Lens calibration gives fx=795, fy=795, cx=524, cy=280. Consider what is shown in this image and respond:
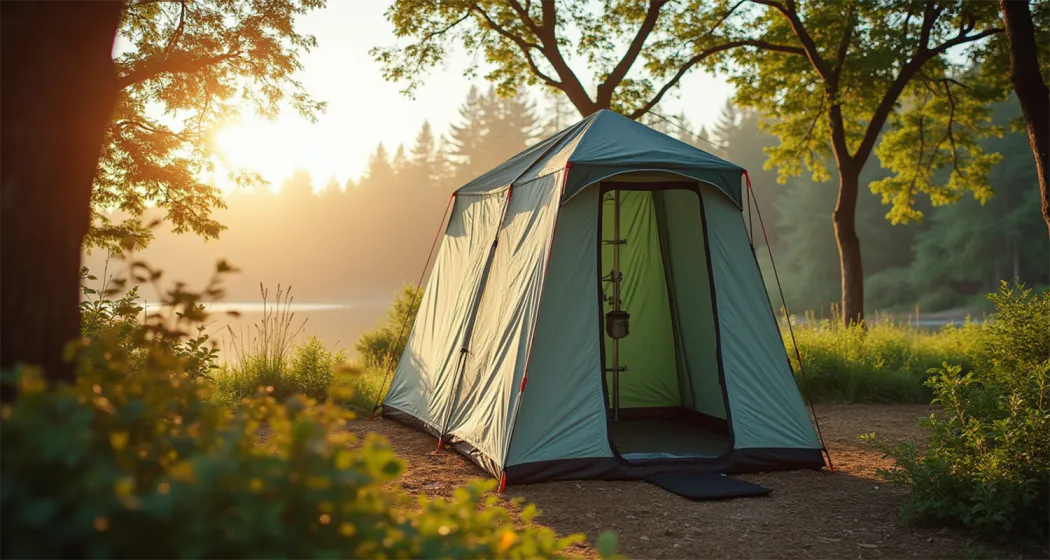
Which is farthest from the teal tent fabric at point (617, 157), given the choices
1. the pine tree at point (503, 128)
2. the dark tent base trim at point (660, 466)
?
the pine tree at point (503, 128)

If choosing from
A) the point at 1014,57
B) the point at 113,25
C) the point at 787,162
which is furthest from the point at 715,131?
the point at 113,25

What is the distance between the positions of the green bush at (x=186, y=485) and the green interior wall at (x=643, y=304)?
4.96m

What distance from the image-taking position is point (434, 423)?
5.86 m

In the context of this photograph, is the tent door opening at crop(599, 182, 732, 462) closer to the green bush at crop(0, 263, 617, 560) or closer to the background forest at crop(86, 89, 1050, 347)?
the green bush at crop(0, 263, 617, 560)

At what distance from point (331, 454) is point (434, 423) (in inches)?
177

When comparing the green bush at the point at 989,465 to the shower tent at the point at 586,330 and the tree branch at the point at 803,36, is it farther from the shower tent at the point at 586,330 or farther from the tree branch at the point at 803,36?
the tree branch at the point at 803,36

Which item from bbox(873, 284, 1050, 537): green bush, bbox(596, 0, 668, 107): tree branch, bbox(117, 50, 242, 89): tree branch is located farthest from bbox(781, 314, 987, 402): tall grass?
bbox(117, 50, 242, 89): tree branch

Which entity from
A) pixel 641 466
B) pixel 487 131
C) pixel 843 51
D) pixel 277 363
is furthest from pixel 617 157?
pixel 487 131

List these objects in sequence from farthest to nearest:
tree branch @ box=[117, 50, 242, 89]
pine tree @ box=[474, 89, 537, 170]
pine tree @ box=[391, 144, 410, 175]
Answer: pine tree @ box=[391, 144, 410, 175]
pine tree @ box=[474, 89, 537, 170]
tree branch @ box=[117, 50, 242, 89]

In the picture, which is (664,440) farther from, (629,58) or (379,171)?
(379,171)

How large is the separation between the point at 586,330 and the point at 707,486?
3.75 feet

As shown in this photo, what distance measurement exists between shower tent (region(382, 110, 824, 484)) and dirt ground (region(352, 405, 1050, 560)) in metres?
0.21

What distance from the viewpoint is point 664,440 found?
227 inches

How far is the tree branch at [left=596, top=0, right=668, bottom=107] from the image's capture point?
1066cm
